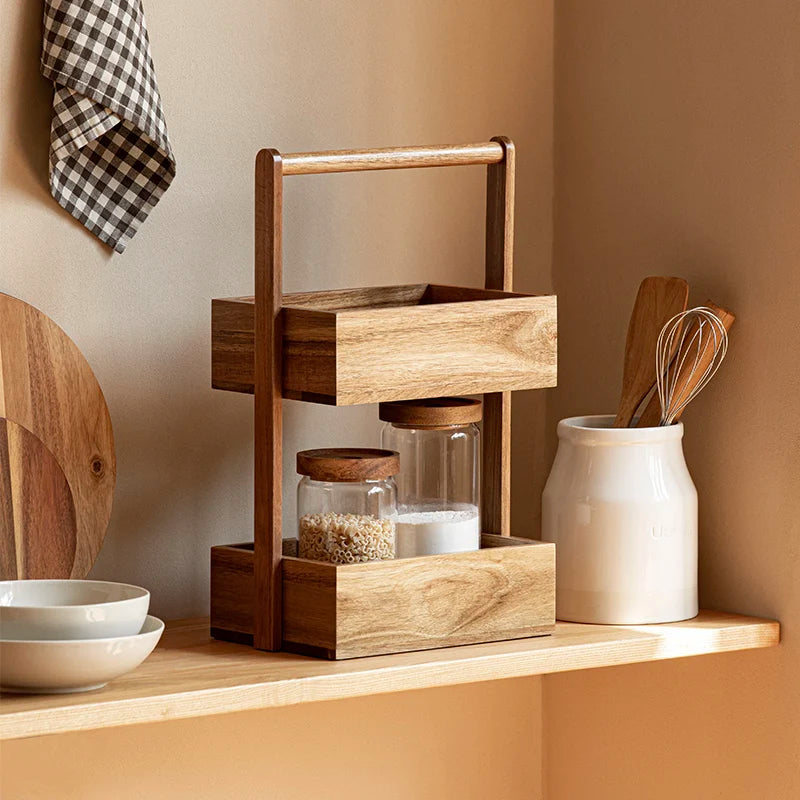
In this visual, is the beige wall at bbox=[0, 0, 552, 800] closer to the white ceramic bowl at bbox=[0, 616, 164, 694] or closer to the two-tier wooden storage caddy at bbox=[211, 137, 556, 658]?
the two-tier wooden storage caddy at bbox=[211, 137, 556, 658]

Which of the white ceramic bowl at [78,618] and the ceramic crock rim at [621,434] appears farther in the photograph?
the ceramic crock rim at [621,434]

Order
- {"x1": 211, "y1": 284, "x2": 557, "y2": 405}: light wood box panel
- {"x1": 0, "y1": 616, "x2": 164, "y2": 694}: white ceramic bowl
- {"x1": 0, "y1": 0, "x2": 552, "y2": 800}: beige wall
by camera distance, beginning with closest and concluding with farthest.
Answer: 1. {"x1": 0, "y1": 616, "x2": 164, "y2": 694}: white ceramic bowl
2. {"x1": 211, "y1": 284, "x2": 557, "y2": 405}: light wood box panel
3. {"x1": 0, "y1": 0, "x2": 552, "y2": 800}: beige wall

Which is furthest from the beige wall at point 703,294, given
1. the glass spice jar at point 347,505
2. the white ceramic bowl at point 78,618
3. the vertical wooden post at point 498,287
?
the white ceramic bowl at point 78,618

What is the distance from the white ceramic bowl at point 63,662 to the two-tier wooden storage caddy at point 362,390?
6.3 inches

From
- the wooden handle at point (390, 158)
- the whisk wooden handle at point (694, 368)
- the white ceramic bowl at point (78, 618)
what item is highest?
the wooden handle at point (390, 158)

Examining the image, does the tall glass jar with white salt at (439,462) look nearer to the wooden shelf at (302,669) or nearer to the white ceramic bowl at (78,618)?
the wooden shelf at (302,669)

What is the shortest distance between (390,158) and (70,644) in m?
0.46

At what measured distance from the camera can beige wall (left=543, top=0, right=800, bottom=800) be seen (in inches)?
49.9

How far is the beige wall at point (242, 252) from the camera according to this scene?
1247mm

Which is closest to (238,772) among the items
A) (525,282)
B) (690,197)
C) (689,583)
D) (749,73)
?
(689,583)

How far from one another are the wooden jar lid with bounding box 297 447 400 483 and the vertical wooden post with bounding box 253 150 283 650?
1.3 inches

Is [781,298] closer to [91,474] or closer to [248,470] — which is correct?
[248,470]

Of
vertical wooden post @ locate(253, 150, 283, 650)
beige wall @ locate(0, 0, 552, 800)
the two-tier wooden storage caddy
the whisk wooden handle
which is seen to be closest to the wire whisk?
the whisk wooden handle

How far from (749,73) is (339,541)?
546 millimetres
